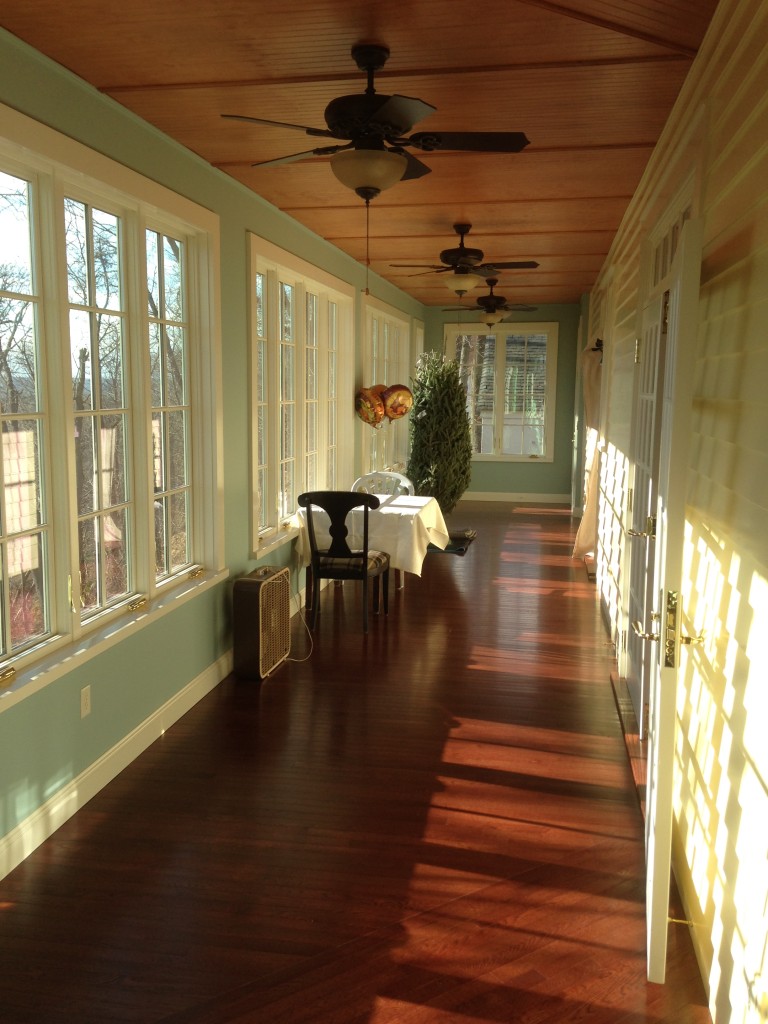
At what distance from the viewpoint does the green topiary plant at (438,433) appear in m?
8.66

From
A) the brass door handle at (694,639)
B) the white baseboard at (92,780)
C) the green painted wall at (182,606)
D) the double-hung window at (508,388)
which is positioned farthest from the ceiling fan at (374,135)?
the double-hung window at (508,388)

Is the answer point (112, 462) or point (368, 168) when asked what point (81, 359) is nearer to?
point (112, 462)

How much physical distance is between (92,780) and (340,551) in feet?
8.84

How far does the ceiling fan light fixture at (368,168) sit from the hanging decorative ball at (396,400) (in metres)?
4.49

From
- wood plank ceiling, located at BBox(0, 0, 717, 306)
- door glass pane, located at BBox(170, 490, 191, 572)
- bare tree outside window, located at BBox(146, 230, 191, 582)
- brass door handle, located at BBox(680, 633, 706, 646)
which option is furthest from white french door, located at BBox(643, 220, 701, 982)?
door glass pane, located at BBox(170, 490, 191, 572)

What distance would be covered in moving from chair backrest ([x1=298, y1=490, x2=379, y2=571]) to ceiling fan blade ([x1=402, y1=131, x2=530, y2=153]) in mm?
2790

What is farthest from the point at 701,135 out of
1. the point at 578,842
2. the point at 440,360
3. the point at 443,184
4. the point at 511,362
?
the point at 511,362

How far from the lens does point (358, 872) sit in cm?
290

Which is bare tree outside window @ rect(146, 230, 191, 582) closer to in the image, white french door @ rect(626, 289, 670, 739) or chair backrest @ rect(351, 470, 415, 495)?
white french door @ rect(626, 289, 670, 739)

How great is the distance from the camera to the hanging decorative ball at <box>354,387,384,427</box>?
7598 mm

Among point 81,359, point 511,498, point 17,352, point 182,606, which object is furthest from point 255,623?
point 511,498

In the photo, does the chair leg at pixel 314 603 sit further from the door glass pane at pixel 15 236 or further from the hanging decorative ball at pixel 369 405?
the door glass pane at pixel 15 236

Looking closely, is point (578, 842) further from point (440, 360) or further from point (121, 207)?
point (440, 360)

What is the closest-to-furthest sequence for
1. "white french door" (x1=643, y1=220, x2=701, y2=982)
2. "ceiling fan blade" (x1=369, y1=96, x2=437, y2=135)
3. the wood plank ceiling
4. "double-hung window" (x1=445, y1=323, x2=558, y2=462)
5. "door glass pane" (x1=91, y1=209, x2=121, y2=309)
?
"white french door" (x1=643, y1=220, x2=701, y2=982)
the wood plank ceiling
"ceiling fan blade" (x1=369, y1=96, x2=437, y2=135)
"door glass pane" (x1=91, y1=209, x2=121, y2=309)
"double-hung window" (x1=445, y1=323, x2=558, y2=462)
